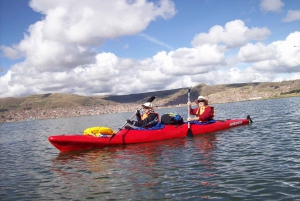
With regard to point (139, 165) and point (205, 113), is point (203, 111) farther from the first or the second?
point (139, 165)

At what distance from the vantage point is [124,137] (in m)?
18.2

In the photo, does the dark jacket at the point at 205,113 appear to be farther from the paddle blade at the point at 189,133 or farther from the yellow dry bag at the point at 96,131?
the yellow dry bag at the point at 96,131

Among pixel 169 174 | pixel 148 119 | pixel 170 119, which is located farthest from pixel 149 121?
pixel 169 174

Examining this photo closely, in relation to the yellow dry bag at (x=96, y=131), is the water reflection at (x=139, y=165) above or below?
below

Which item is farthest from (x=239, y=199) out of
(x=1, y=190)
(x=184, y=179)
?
(x=1, y=190)

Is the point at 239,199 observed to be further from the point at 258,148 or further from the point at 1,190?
the point at 1,190

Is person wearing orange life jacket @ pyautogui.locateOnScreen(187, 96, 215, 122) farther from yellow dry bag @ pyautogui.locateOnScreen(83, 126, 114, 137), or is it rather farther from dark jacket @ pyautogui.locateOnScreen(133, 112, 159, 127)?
yellow dry bag @ pyautogui.locateOnScreen(83, 126, 114, 137)

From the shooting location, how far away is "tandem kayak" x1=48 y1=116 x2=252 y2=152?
17.1 m

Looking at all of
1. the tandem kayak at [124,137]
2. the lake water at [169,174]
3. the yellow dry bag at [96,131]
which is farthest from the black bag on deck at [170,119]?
the yellow dry bag at [96,131]

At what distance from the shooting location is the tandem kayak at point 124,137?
1712 centimetres

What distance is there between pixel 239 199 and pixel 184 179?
7.98ft

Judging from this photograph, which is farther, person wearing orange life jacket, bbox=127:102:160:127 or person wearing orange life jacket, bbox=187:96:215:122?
person wearing orange life jacket, bbox=187:96:215:122

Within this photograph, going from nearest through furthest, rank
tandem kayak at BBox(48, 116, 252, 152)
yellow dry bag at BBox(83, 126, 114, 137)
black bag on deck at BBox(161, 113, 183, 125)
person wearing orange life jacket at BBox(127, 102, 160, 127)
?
tandem kayak at BBox(48, 116, 252, 152)
yellow dry bag at BBox(83, 126, 114, 137)
person wearing orange life jacket at BBox(127, 102, 160, 127)
black bag on deck at BBox(161, 113, 183, 125)

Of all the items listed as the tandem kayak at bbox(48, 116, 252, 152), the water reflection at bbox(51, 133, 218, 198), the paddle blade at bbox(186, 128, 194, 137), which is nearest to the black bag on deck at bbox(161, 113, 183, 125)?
the tandem kayak at bbox(48, 116, 252, 152)
